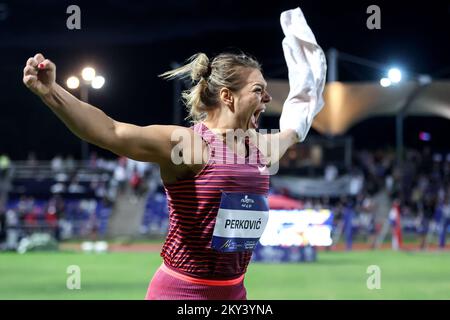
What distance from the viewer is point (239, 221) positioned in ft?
12.7

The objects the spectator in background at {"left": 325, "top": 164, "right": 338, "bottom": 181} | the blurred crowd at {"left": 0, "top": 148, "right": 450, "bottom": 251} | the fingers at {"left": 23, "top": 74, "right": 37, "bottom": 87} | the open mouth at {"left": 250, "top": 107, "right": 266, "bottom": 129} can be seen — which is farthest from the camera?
the spectator in background at {"left": 325, "top": 164, "right": 338, "bottom": 181}

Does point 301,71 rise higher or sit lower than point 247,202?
higher

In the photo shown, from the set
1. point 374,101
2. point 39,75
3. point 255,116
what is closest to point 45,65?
point 39,75

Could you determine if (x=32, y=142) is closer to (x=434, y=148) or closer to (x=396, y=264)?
(x=434, y=148)

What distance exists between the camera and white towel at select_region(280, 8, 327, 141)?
4613 mm

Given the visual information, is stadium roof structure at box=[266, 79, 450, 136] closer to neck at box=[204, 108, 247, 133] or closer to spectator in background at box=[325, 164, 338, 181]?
spectator in background at box=[325, 164, 338, 181]

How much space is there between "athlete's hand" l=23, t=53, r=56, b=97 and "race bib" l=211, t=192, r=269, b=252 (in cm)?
91

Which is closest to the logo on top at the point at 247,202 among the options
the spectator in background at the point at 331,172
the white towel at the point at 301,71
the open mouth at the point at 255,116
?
the open mouth at the point at 255,116

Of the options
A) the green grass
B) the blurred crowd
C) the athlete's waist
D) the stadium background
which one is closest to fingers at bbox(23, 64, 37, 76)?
the athlete's waist

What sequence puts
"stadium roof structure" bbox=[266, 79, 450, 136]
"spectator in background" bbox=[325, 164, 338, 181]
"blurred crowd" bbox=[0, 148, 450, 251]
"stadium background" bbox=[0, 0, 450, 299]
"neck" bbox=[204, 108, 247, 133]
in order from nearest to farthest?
"neck" bbox=[204, 108, 247, 133], "stadium roof structure" bbox=[266, 79, 450, 136], "stadium background" bbox=[0, 0, 450, 299], "blurred crowd" bbox=[0, 148, 450, 251], "spectator in background" bbox=[325, 164, 338, 181]

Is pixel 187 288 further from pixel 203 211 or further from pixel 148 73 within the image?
pixel 148 73

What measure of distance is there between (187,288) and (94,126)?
865 millimetres

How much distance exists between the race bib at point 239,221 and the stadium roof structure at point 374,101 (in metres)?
21.1

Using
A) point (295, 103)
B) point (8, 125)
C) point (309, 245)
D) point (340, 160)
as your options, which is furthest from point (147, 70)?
point (295, 103)
